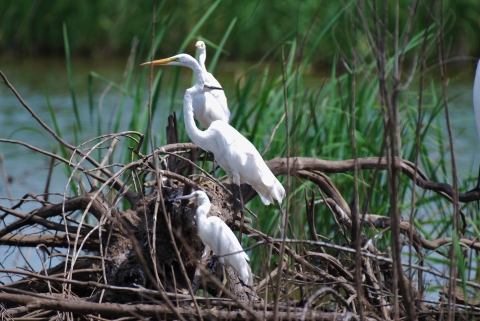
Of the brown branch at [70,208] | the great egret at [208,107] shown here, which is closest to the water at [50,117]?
the great egret at [208,107]

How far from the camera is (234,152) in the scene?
2771 millimetres

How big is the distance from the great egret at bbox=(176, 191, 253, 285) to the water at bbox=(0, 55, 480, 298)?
174 cm

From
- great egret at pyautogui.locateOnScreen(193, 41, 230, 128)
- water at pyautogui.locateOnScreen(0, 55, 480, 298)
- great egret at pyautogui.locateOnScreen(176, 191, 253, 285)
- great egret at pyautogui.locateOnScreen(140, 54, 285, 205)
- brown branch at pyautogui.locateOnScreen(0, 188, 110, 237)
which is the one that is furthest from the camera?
water at pyautogui.locateOnScreen(0, 55, 480, 298)

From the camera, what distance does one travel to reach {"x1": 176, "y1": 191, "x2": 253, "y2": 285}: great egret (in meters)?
2.34

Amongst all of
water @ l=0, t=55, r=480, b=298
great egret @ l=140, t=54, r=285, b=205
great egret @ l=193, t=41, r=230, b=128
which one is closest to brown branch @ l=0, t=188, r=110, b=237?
great egret @ l=140, t=54, r=285, b=205

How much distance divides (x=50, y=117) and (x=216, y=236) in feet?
18.4

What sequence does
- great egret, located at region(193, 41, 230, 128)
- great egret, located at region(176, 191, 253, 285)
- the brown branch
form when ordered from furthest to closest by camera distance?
great egret, located at region(193, 41, 230, 128), the brown branch, great egret, located at region(176, 191, 253, 285)

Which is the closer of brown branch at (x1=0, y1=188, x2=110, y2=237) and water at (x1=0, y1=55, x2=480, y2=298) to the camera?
brown branch at (x1=0, y1=188, x2=110, y2=237)

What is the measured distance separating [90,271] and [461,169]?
4.14m

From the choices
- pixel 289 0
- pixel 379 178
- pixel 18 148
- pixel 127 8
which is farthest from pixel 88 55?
pixel 379 178

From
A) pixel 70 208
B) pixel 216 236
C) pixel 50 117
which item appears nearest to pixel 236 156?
pixel 216 236

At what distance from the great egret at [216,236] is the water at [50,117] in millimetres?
1737

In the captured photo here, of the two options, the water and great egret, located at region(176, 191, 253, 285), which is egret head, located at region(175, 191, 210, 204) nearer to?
great egret, located at region(176, 191, 253, 285)

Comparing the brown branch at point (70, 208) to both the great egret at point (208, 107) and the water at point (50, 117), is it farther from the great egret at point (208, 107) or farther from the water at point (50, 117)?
the water at point (50, 117)
